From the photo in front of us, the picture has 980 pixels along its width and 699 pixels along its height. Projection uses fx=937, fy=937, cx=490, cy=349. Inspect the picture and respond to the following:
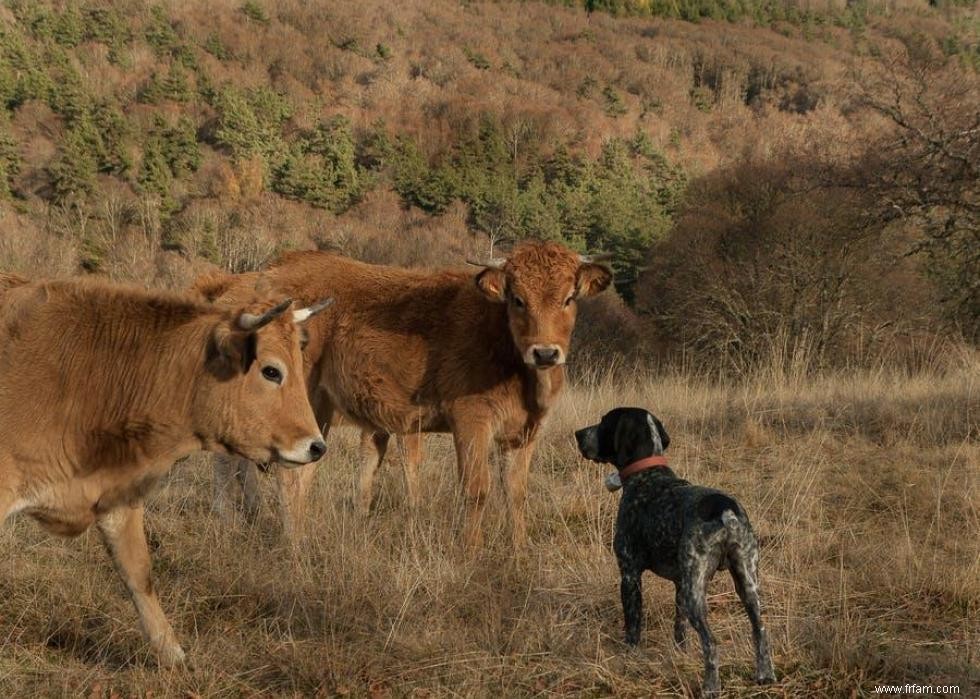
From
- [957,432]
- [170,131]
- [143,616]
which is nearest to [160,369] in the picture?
[143,616]

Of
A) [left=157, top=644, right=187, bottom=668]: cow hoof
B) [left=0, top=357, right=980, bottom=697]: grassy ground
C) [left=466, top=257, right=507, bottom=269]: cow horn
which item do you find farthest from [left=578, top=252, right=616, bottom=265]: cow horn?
[left=157, top=644, right=187, bottom=668]: cow hoof

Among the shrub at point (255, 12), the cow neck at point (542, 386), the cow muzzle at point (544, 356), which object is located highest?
the shrub at point (255, 12)

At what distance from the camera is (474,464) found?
6793mm

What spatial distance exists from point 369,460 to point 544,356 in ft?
8.92

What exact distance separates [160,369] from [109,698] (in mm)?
1611

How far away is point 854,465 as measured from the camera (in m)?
7.66

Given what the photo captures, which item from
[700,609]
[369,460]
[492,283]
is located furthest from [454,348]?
[700,609]

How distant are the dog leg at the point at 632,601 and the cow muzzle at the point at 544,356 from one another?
2355 mm

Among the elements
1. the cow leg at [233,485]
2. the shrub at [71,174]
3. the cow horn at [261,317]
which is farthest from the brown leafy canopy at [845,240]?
the shrub at [71,174]

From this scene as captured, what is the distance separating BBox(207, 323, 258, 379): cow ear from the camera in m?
4.78

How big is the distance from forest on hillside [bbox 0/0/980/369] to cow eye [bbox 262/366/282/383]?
19.0 feet

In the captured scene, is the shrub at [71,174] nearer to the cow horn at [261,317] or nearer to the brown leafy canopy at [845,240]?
the brown leafy canopy at [845,240]

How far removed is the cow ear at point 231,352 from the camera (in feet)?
15.7

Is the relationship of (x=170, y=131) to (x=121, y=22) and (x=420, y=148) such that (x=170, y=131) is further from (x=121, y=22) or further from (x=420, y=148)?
(x=121, y=22)
